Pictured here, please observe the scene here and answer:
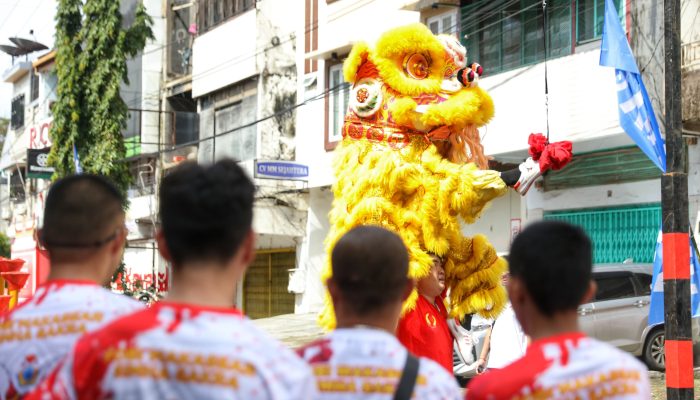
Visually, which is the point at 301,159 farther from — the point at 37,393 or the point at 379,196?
the point at 37,393

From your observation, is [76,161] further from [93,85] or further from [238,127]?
[238,127]

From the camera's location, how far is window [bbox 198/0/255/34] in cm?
2359

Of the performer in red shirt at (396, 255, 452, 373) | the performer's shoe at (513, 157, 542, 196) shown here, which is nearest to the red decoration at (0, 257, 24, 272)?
the performer in red shirt at (396, 255, 452, 373)

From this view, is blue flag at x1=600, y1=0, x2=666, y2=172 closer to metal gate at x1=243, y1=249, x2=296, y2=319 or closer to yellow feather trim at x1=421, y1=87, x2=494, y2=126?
yellow feather trim at x1=421, y1=87, x2=494, y2=126

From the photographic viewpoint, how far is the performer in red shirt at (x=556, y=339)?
2.54m

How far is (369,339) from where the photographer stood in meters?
2.69

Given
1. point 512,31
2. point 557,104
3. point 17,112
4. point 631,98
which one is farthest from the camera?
point 17,112

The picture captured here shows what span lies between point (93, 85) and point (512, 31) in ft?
21.8

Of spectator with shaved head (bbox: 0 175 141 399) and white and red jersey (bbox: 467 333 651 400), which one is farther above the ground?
spectator with shaved head (bbox: 0 175 141 399)

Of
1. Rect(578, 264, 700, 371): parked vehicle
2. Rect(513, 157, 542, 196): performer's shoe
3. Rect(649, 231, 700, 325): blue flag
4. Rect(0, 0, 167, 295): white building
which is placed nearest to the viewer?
Rect(513, 157, 542, 196): performer's shoe

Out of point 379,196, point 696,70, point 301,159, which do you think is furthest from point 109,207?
point 301,159

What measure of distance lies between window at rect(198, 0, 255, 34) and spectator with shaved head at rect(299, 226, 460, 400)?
68.5 ft

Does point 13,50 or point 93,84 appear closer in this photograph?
point 93,84

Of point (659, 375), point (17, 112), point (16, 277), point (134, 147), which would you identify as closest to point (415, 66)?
point (16, 277)
